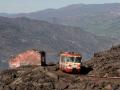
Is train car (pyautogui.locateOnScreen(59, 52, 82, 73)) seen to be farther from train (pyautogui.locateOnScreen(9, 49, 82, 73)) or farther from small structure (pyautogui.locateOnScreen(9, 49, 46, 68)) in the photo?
small structure (pyautogui.locateOnScreen(9, 49, 46, 68))

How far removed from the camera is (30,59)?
97.5 metres

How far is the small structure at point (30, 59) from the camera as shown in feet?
314

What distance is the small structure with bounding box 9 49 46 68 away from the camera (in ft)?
314

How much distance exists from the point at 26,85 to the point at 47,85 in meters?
3.22

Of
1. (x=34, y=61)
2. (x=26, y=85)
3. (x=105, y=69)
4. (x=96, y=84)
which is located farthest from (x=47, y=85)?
(x=34, y=61)

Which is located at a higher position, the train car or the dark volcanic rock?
the train car

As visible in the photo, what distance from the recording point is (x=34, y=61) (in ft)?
318

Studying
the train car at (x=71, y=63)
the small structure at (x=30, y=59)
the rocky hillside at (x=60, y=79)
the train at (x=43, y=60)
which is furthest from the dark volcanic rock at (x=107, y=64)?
the small structure at (x=30, y=59)

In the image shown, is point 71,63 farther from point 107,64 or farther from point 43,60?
point 43,60

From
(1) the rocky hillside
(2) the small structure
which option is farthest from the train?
(1) the rocky hillside

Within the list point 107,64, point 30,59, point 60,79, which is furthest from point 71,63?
point 30,59

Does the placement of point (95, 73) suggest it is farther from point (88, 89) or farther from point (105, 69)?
point (88, 89)

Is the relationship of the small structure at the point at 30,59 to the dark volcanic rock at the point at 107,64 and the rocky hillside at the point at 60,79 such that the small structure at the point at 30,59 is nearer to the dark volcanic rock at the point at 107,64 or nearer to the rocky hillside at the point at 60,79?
the dark volcanic rock at the point at 107,64

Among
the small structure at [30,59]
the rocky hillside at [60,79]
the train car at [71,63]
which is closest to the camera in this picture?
the rocky hillside at [60,79]
